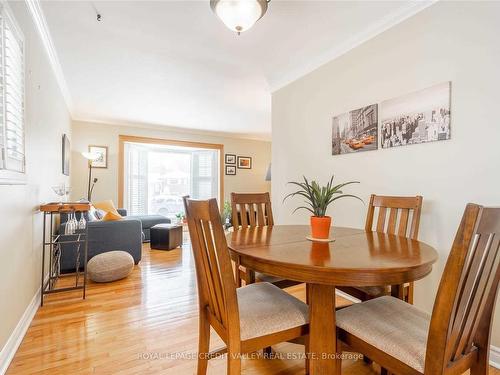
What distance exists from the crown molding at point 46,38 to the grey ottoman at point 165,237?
237cm

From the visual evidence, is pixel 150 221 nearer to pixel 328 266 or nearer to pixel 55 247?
pixel 55 247

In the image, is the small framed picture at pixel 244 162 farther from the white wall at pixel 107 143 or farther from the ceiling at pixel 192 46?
the ceiling at pixel 192 46

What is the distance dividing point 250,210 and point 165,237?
2.50 meters

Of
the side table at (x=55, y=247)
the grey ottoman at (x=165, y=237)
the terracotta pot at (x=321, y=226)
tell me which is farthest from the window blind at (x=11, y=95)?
the grey ottoman at (x=165, y=237)

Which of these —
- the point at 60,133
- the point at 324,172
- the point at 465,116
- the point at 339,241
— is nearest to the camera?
the point at 339,241

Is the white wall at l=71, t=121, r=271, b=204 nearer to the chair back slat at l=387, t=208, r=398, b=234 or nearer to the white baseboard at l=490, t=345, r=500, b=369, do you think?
the chair back slat at l=387, t=208, r=398, b=234

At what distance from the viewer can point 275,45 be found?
2539 millimetres

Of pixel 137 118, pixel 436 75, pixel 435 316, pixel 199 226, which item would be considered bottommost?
pixel 435 316

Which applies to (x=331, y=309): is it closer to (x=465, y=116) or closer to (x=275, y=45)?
(x=465, y=116)

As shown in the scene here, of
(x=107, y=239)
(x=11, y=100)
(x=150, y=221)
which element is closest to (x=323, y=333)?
(x=11, y=100)

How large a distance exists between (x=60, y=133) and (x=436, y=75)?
13.6ft

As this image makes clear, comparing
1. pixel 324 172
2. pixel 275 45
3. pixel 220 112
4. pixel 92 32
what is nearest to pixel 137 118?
pixel 220 112

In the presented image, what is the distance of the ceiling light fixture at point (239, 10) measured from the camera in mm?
1667

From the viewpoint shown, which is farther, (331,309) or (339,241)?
(339,241)
